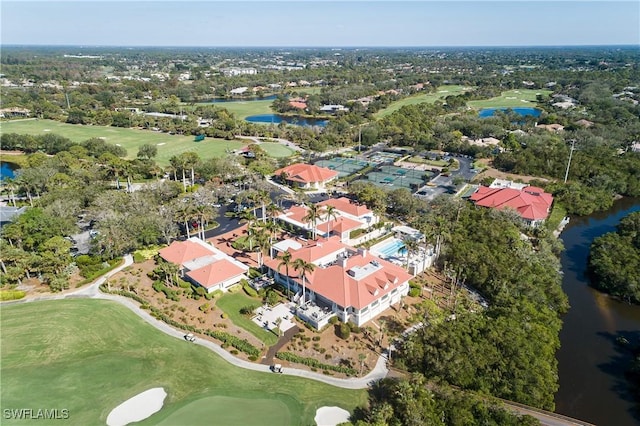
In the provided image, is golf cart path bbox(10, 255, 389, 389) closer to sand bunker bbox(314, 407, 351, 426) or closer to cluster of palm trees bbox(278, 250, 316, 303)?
sand bunker bbox(314, 407, 351, 426)

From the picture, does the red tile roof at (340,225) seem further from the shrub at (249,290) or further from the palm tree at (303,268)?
the shrub at (249,290)

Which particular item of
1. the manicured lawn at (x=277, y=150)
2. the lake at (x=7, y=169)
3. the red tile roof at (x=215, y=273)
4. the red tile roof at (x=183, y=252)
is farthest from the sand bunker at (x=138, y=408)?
the lake at (x=7, y=169)

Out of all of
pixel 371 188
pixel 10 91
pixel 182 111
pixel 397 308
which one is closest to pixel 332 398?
pixel 397 308

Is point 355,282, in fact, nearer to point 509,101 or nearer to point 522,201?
point 522,201

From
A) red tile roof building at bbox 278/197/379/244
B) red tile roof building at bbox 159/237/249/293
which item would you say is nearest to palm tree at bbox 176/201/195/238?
red tile roof building at bbox 159/237/249/293

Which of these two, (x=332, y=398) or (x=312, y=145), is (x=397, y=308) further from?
(x=312, y=145)

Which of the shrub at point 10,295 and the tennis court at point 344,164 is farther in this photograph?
the tennis court at point 344,164
